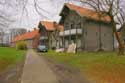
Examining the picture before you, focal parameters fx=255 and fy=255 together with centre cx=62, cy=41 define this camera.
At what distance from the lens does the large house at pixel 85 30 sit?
4934 cm

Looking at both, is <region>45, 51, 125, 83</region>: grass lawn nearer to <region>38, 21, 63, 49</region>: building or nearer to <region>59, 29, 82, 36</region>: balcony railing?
<region>59, 29, 82, 36</region>: balcony railing

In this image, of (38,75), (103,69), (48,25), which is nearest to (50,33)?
(48,25)

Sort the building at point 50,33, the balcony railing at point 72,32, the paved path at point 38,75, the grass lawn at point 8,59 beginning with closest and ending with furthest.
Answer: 1. the paved path at point 38,75
2. the grass lawn at point 8,59
3. the balcony railing at point 72,32
4. the building at point 50,33

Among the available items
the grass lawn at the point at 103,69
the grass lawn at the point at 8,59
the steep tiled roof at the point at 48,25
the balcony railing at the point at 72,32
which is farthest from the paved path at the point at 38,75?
the steep tiled roof at the point at 48,25

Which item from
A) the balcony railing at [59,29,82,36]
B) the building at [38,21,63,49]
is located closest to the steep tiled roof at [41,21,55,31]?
the building at [38,21,63,49]

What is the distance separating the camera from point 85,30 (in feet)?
163

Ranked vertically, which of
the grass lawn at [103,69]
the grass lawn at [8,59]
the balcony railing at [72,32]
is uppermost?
the balcony railing at [72,32]

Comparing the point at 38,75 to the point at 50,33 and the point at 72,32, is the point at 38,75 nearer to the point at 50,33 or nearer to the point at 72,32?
the point at 72,32

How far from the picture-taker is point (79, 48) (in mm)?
50250

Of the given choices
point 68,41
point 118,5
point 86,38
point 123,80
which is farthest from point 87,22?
point 123,80

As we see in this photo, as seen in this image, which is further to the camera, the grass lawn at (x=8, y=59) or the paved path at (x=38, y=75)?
the grass lawn at (x=8, y=59)

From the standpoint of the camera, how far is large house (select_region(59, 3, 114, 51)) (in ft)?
162

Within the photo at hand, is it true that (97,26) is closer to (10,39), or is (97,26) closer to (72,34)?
(72,34)

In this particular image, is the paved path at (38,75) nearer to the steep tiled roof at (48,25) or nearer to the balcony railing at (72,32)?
the balcony railing at (72,32)
